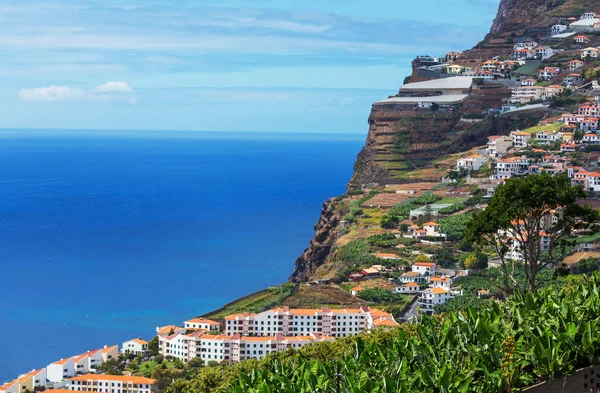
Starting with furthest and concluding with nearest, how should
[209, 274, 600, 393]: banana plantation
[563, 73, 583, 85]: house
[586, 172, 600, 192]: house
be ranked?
1. [563, 73, 583, 85]: house
2. [586, 172, 600, 192]: house
3. [209, 274, 600, 393]: banana plantation

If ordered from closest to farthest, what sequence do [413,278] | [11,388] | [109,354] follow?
[11,388] → [109,354] → [413,278]

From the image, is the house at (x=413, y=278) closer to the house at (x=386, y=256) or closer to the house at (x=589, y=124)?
the house at (x=386, y=256)

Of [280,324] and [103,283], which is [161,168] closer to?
[103,283]

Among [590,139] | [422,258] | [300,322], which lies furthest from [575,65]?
[300,322]

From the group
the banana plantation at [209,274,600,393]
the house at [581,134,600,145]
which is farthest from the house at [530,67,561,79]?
the banana plantation at [209,274,600,393]

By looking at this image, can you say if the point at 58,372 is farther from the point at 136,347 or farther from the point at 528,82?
the point at 528,82

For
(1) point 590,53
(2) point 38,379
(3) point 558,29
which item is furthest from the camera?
(3) point 558,29

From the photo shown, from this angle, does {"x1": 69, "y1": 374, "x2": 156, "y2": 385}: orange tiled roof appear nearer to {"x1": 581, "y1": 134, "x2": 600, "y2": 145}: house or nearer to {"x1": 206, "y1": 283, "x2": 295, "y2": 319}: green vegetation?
{"x1": 206, "y1": 283, "x2": 295, "y2": 319}: green vegetation

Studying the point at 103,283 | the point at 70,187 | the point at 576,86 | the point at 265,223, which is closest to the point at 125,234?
the point at 265,223
